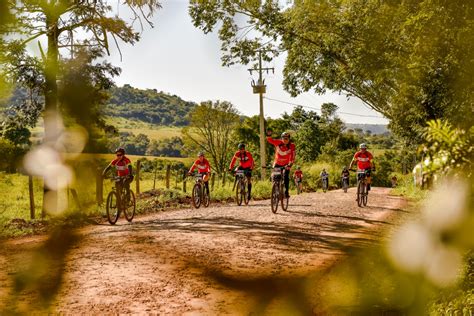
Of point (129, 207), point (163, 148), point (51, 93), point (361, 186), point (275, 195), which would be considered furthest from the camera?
point (163, 148)

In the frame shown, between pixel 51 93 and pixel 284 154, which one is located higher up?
pixel 51 93

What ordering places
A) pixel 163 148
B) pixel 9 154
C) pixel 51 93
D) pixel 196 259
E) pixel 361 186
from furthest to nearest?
pixel 163 148, pixel 9 154, pixel 51 93, pixel 361 186, pixel 196 259

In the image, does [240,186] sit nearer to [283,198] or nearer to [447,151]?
[283,198]

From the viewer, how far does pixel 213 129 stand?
227ft

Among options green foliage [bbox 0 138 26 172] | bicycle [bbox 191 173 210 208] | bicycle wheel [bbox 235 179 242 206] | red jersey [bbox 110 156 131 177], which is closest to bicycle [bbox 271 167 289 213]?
bicycle wheel [bbox 235 179 242 206]

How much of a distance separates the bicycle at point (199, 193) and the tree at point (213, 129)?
2005 inches

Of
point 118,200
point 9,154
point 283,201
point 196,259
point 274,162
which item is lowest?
point 196,259

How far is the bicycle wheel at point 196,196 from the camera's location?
16312 mm

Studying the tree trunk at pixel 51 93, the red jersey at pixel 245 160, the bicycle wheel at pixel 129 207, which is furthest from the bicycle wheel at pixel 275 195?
the tree trunk at pixel 51 93

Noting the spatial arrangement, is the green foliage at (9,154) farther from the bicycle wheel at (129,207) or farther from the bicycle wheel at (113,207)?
the bicycle wheel at (113,207)

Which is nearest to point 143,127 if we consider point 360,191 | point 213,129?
point 213,129

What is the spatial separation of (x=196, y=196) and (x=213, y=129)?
5285cm

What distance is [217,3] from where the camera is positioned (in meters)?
19.6

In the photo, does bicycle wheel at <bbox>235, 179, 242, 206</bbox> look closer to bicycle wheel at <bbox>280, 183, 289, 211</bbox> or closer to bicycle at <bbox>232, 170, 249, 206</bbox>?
bicycle at <bbox>232, 170, 249, 206</bbox>
